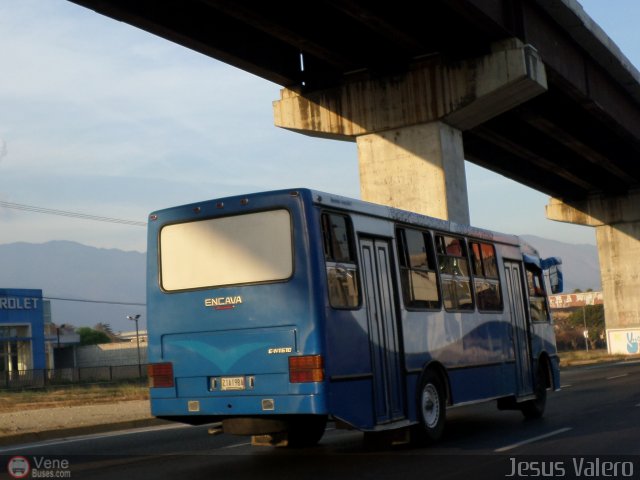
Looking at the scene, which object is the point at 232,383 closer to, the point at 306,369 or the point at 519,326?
the point at 306,369

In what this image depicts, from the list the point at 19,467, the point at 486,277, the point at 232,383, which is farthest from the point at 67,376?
the point at 232,383

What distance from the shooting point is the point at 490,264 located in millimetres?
16078

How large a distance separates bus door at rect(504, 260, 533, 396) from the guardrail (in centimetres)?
3937

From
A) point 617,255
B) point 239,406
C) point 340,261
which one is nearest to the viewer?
point 239,406

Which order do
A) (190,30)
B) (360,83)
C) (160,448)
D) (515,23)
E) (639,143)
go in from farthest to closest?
(639,143) < (360,83) < (515,23) < (190,30) < (160,448)

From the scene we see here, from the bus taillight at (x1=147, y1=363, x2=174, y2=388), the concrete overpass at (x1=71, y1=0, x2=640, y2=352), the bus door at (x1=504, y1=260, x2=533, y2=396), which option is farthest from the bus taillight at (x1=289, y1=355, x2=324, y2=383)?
the concrete overpass at (x1=71, y1=0, x2=640, y2=352)

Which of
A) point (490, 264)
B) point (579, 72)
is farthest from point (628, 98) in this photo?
point (490, 264)

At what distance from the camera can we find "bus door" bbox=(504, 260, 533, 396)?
54.9 ft

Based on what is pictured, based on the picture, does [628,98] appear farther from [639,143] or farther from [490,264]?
[490,264]

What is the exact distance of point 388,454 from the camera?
491 inches

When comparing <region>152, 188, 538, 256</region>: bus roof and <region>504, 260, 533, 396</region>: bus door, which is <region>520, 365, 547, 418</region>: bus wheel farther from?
<region>152, 188, 538, 256</region>: bus roof

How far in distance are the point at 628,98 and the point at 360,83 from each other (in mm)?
13791

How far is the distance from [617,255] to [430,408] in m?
47.8

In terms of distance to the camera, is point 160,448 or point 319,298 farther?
point 160,448
